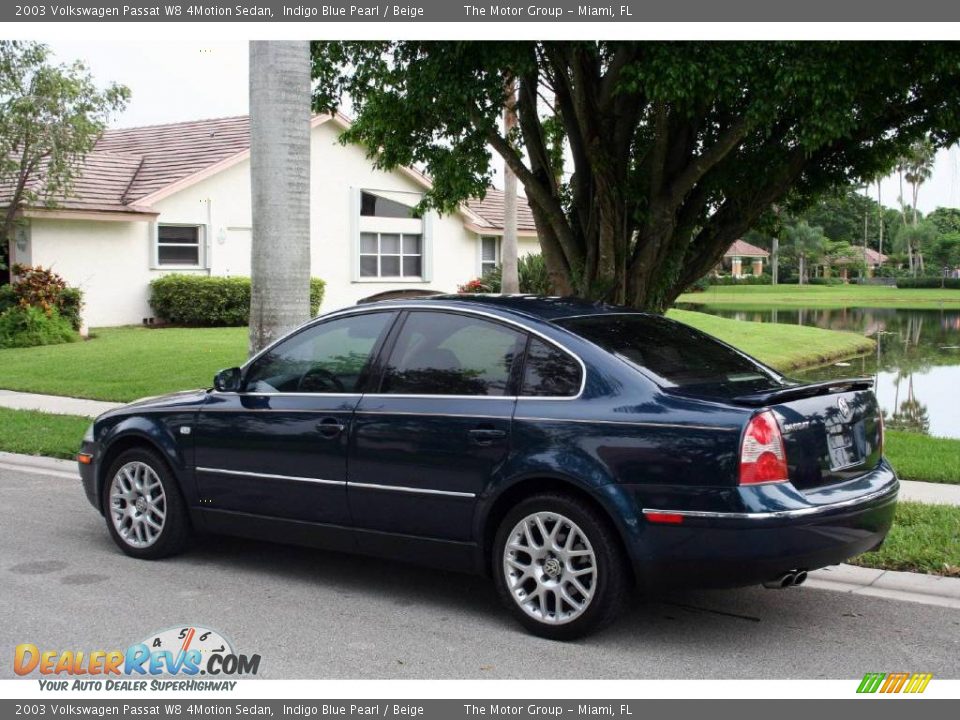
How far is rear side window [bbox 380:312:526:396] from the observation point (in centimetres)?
592

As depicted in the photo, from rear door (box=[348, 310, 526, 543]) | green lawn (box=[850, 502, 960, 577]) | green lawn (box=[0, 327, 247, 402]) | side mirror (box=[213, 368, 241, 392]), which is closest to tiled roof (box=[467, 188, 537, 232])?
green lawn (box=[0, 327, 247, 402])

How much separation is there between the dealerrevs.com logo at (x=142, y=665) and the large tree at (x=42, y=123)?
18.5m

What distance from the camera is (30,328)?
73.8 ft

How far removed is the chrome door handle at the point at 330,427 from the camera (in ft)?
20.5

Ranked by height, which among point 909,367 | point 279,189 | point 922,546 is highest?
point 279,189

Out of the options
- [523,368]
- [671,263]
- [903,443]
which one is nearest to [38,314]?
[671,263]

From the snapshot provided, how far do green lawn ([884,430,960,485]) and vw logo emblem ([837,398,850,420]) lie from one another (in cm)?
421

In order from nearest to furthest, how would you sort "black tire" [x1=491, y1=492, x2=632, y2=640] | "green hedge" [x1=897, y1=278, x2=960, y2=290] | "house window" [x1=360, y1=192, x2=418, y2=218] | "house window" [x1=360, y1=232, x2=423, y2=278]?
"black tire" [x1=491, y1=492, x2=632, y2=640] < "house window" [x1=360, y1=192, x2=418, y2=218] < "house window" [x1=360, y1=232, x2=423, y2=278] < "green hedge" [x1=897, y1=278, x2=960, y2=290]

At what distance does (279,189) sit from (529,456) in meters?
5.95

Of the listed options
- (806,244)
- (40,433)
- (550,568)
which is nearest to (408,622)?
(550,568)

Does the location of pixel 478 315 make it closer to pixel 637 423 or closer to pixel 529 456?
pixel 529 456

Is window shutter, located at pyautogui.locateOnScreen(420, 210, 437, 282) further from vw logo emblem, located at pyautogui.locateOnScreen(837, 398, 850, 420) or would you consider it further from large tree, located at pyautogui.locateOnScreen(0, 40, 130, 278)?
vw logo emblem, located at pyautogui.locateOnScreen(837, 398, 850, 420)

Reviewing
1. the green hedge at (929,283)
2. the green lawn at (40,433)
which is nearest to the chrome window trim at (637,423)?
the green lawn at (40,433)

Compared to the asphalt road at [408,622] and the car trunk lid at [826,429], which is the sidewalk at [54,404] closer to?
the asphalt road at [408,622]
